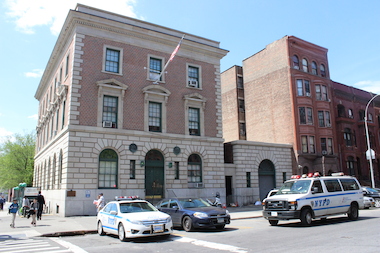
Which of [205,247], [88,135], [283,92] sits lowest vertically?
[205,247]

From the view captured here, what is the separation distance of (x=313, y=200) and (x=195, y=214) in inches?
212

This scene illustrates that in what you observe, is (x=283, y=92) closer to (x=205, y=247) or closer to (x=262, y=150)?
(x=262, y=150)

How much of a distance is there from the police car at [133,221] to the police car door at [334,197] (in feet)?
26.0

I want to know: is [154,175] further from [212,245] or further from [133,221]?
[212,245]

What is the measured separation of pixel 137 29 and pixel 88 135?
31.2 ft

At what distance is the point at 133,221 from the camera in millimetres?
11320

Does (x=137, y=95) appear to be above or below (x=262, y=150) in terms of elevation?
above

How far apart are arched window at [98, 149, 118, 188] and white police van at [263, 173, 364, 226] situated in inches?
475

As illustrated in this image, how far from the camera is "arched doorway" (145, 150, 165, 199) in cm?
2431

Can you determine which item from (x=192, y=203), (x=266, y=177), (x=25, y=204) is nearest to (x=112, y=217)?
(x=192, y=203)

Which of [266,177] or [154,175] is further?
[266,177]

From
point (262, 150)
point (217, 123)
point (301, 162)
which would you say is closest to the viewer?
point (217, 123)

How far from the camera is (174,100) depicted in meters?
26.4

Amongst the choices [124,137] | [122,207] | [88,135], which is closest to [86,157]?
[88,135]
